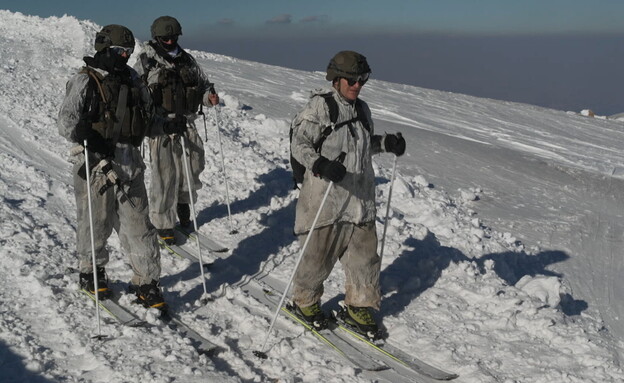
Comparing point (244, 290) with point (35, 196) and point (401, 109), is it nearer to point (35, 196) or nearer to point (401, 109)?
point (35, 196)

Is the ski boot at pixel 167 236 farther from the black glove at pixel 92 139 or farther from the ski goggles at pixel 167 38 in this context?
the black glove at pixel 92 139

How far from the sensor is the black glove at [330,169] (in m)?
4.90

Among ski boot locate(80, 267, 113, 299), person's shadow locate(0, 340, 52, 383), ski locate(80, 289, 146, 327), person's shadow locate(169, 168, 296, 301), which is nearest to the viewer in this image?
person's shadow locate(0, 340, 52, 383)

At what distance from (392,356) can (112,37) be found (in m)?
3.39

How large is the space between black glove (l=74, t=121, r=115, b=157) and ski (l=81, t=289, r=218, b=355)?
4.23ft

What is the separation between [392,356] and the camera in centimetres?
538

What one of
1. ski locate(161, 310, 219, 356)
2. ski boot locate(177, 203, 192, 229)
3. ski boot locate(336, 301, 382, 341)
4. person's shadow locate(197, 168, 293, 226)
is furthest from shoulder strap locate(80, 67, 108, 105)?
person's shadow locate(197, 168, 293, 226)

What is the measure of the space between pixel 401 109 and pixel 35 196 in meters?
13.9

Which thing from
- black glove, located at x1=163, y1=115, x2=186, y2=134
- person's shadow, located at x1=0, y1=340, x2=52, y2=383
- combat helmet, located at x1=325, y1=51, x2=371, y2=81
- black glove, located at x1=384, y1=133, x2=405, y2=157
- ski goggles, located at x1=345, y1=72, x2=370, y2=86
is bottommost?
person's shadow, located at x1=0, y1=340, x2=52, y2=383

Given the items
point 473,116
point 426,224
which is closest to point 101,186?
point 426,224

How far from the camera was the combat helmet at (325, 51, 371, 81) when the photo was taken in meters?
5.10

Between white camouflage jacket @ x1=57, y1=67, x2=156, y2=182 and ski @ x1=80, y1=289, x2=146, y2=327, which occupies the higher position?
white camouflage jacket @ x1=57, y1=67, x2=156, y2=182

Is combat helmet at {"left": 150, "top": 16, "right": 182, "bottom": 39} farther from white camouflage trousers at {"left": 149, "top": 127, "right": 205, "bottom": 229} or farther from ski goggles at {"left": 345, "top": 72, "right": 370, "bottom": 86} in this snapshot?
ski goggles at {"left": 345, "top": 72, "right": 370, "bottom": 86}

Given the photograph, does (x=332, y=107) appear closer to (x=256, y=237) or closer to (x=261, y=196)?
(x=256, y=237)
